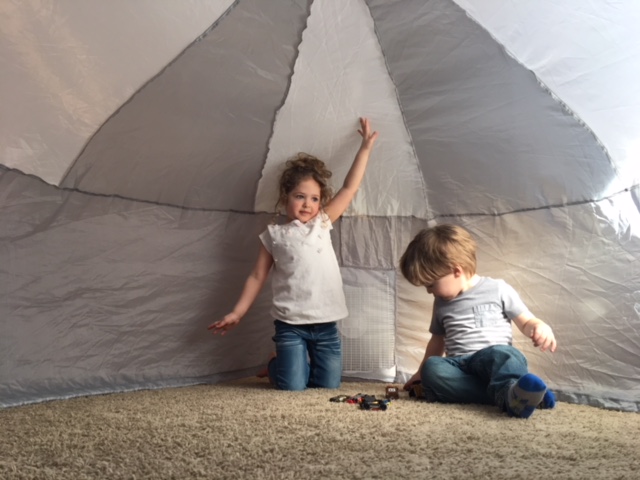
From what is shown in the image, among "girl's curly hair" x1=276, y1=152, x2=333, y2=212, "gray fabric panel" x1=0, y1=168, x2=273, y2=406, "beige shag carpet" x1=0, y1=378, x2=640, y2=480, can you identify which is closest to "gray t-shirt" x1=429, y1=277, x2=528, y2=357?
"beige shag carpet" x1=0, y1=378, x2=640, y2=480

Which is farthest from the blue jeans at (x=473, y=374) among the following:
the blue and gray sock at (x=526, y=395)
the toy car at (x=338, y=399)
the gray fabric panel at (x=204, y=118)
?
the gray fabric panel at (x=204, y=118)

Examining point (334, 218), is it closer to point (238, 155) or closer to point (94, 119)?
point (238, 155)

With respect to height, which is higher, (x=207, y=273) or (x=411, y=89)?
(x=411, y=89)

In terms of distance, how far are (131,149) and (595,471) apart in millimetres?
1521

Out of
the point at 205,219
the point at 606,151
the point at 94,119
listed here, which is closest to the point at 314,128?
the point at 205,219

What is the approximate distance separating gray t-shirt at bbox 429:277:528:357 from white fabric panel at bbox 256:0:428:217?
1.57ft

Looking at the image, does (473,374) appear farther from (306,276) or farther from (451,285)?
(306,276)

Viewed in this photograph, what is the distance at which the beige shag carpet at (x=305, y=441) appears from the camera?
1.17 m

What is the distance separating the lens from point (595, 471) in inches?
44.9

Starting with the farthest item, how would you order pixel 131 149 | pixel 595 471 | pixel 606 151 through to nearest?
1. pixel 131 149
2. pixel 606 151
3. pixel 595 471

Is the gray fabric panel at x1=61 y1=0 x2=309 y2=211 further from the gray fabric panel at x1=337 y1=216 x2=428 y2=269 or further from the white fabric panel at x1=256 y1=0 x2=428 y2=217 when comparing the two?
the gray fabric panel at x1=337 y1=216 x2=428 y2=269

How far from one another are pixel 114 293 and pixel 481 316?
3.43 ft

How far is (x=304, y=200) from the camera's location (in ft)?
7.80

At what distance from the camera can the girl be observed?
7.52 feet
